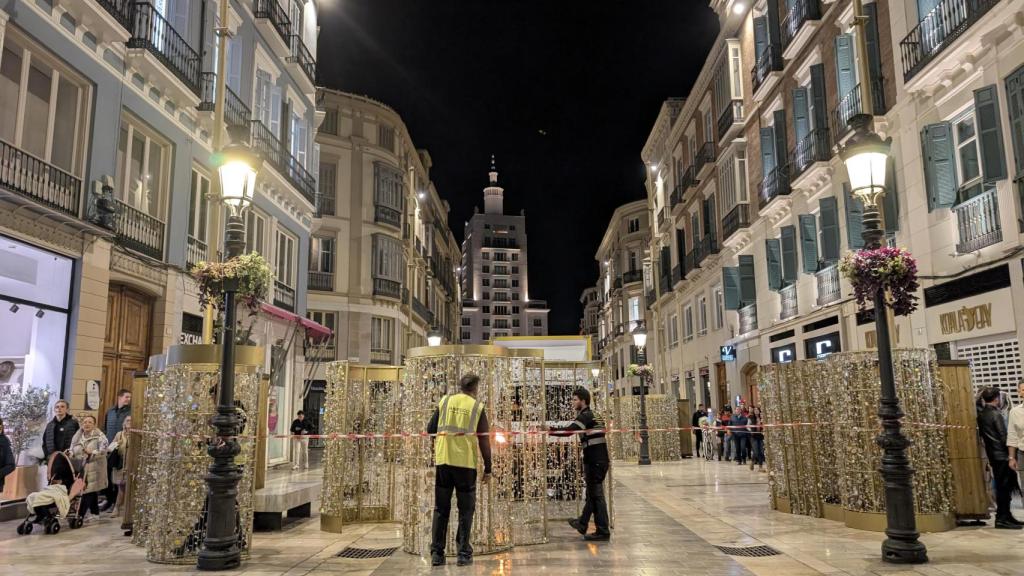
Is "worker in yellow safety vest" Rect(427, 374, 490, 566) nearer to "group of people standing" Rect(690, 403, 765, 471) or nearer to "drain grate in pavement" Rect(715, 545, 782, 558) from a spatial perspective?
"drain grate in pavement" Rect(715, 545, 782, 558)

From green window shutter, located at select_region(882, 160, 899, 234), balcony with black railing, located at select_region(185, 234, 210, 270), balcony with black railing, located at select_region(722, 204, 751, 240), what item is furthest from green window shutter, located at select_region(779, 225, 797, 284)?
balcony with black railing, located at select_region(185, 234, 210, 270)

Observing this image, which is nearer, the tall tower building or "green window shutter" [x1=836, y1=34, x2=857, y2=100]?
"green window shutter" [x1=836, y1=34, x2=857, y2=100]

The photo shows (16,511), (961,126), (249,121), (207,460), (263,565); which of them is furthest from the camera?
(249,121)

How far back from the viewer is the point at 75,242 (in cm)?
1195

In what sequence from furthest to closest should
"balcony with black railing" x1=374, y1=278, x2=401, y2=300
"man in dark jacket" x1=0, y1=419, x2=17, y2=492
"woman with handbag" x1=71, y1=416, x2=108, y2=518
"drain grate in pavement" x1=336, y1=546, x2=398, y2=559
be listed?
1. "balcony with black railing" x1=374, y1=278, x2=401, y2=300
2. "woman with handbag" x1=71, y1=416, x2=108, y2=518
3. "man in dark jacket" x1=0, y1=419, x2=17, y2=492
4. "drain grate in pavement" x1=336, y1=546, x2=398, y2=559

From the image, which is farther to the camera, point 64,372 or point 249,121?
point 249,121

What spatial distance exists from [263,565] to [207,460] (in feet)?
4.67

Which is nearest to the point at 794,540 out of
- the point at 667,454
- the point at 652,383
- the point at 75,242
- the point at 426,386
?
the point at 426,386

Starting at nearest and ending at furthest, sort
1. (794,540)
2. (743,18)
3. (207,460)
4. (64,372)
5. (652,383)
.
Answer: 1. (207,460)
2. (794,540)
3. (64,372)
4. (743,18)
5. (652,383)

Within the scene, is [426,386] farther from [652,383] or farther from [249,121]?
[652,383]

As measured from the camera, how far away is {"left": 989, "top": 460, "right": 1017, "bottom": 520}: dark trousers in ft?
30.2

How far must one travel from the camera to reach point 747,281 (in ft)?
84.1

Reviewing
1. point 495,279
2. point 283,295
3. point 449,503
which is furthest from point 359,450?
point 495,279

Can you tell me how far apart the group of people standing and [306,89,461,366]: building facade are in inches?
622
